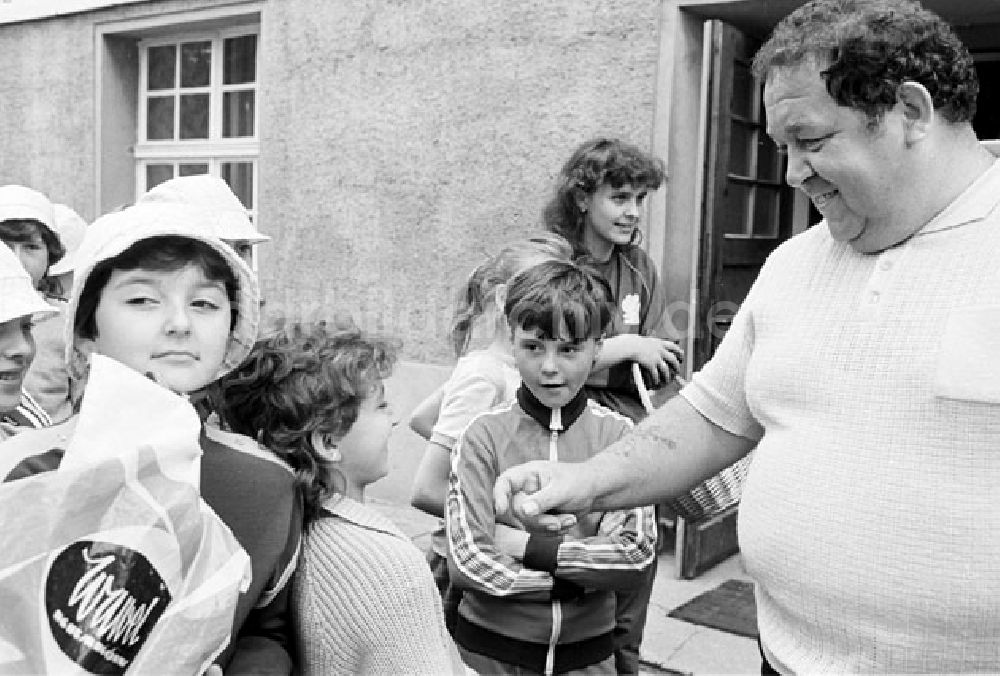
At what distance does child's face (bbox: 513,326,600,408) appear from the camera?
2.36 metres

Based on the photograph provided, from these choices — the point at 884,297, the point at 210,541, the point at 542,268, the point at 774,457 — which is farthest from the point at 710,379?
the point at 210,541

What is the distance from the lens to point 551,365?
92.5 inches

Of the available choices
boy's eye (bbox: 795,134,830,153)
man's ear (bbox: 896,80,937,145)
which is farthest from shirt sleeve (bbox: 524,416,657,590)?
man's ear (bbox: 896,80,937,145)

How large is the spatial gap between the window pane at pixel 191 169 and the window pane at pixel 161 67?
1.91 ft

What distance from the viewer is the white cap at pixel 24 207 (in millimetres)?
3046

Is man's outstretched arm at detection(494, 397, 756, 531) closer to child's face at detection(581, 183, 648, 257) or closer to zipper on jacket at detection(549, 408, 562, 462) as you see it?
zipper on jacket at detection(549, 408, 562, 462)

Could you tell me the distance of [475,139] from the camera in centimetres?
516

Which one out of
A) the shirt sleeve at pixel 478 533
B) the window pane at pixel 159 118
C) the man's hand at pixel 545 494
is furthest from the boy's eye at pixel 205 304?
the window pane at pixel 159 118

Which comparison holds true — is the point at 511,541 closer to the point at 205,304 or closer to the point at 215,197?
the point at 205,304

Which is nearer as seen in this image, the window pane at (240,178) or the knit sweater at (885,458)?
the knit sweater at (885,458)

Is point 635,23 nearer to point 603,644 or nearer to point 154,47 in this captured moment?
point 603,644

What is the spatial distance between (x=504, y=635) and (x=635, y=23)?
3.21 metres

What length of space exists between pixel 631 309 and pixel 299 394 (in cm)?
151

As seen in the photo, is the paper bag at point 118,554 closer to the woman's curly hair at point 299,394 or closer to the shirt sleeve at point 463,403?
the woman's curly hair at point 299,394
